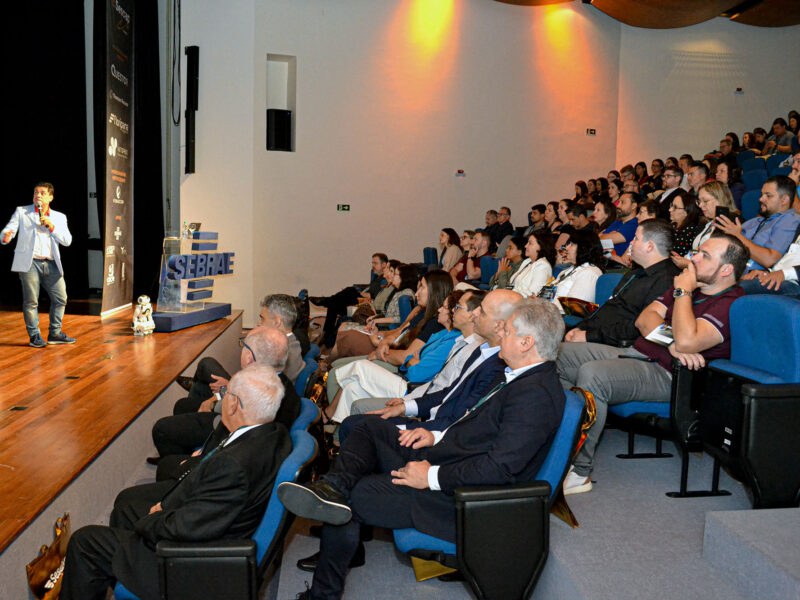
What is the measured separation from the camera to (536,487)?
2.19 m

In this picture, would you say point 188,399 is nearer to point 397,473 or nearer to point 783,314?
point 397,473

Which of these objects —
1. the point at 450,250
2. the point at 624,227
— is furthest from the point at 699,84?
the point at 624,227

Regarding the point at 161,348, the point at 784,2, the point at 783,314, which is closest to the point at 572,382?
the point at 783,314

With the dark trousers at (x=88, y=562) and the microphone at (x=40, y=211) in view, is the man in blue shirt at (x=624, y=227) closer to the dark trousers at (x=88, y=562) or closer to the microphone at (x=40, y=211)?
the dark trousers at (x=88, y=562)

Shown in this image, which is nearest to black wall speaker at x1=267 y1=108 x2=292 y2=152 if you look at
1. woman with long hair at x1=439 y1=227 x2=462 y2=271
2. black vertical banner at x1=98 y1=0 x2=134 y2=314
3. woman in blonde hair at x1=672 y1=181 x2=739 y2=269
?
black vertical banner at x1=98 y1=0 x2=134 y2=314

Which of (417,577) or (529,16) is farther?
(529,16)

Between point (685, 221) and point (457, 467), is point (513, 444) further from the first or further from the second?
point (685, 221)

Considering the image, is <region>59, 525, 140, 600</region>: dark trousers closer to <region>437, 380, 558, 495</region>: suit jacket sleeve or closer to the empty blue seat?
<region>437, 380, 558, 495</region>: suit jacket sleeve

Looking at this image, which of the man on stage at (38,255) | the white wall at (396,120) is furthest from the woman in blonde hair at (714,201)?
the white wall at (396,120)

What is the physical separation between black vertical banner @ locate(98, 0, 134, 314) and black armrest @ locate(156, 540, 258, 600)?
574 centimetres

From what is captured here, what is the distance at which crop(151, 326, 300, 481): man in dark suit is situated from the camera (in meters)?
2.88

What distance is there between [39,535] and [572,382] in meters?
2.48

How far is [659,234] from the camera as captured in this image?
11.6 feet

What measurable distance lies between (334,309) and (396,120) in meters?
3.78
